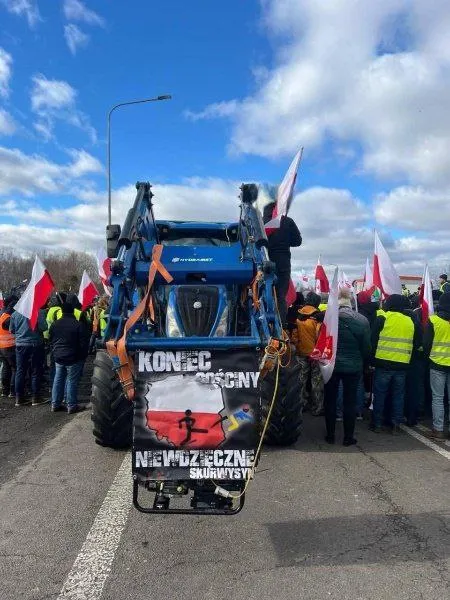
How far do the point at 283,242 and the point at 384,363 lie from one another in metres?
2.25

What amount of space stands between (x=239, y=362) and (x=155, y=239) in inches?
165

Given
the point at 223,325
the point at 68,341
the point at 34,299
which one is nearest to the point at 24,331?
the point at 34,299

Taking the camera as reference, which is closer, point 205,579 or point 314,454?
point 205,579

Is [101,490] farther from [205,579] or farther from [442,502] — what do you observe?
[442,502]

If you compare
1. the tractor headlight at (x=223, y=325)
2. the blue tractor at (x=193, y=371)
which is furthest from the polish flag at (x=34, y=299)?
the tractor headlight at (x=223, y=325)

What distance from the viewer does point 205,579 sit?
134 inches

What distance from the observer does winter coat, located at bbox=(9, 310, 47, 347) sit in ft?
31.1

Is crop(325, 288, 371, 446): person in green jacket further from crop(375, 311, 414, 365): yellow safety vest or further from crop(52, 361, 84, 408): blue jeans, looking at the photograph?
crop(52, 361, 84, 408): blue jeans

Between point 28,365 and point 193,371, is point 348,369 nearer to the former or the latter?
point 193,371

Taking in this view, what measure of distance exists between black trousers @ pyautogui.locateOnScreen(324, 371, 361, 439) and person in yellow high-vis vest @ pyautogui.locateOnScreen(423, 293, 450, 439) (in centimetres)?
119

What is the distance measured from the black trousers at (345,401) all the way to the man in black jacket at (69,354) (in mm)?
4153

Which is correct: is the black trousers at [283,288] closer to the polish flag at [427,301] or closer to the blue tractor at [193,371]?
the blue tractor at [193,371]

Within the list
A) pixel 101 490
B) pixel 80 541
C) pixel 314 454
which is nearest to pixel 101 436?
pixel 101 490

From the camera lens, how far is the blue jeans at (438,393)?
7.09 metres
